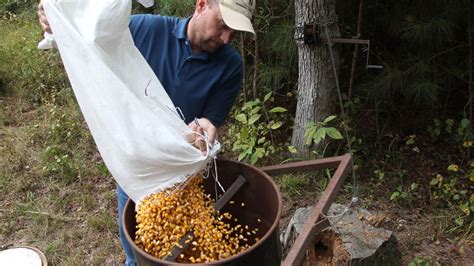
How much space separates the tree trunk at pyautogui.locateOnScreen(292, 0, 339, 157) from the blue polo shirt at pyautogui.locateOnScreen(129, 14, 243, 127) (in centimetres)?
108

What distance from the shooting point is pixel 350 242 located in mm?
2381

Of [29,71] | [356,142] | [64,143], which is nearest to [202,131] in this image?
[356,142]

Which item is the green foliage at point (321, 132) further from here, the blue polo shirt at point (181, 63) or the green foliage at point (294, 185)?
the blue polo shirt at point (181, 63)

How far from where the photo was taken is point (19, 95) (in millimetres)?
4680

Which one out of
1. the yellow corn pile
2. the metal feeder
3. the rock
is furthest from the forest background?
the yellow corn pile

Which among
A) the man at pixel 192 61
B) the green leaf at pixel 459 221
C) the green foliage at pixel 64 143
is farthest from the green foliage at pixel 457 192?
the green foliage at pixel 64 143

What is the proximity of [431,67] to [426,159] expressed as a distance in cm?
73

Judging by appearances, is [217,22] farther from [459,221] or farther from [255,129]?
[459,221]

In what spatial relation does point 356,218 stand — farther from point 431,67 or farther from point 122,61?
point 122,61

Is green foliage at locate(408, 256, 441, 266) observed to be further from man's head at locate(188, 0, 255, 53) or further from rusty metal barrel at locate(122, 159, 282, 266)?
man's head at locate(188, 0, 255, 53)

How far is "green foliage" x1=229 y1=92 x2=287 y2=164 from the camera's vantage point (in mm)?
3209

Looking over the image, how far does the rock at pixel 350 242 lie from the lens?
7.70ft

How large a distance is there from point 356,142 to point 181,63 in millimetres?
1968

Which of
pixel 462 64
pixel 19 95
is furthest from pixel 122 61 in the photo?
pixel 19 95
